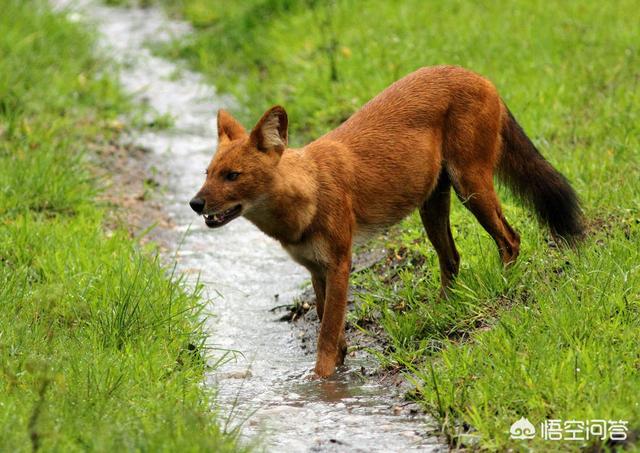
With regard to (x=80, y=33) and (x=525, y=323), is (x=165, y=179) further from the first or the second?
(x=525, y=323)

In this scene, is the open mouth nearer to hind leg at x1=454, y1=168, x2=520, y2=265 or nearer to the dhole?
the dhole

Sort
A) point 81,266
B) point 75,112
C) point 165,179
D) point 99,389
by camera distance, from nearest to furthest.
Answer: point 99,389 < point 81,266 < point 165,179 < point 75,112

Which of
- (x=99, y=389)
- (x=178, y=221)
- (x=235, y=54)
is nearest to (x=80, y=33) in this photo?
(x=235, y=54)

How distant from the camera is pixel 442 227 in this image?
5848 mm

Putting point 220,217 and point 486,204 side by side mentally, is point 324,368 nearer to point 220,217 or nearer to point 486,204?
point 220,217

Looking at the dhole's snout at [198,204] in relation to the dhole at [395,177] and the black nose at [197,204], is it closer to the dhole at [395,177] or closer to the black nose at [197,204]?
the black nose at [197,204]

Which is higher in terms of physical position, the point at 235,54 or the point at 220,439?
the point at 235,54

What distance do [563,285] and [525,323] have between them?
0.36 m

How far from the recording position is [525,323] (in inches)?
188

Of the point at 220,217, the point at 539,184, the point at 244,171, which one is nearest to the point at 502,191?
the point at 539,184

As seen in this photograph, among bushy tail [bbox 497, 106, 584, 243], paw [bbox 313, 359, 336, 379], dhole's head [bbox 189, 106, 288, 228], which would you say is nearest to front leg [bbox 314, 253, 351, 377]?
paw [bbox 313, 359, 336, 379]

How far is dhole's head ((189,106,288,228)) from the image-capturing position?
16.8 feet

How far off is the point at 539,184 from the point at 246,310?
190 cm

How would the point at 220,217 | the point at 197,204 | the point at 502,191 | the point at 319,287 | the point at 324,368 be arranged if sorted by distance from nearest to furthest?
the point at 197,204 < the point at 220,217 < the point at 324,368 < the point at 319,287 < the point at 502,191
